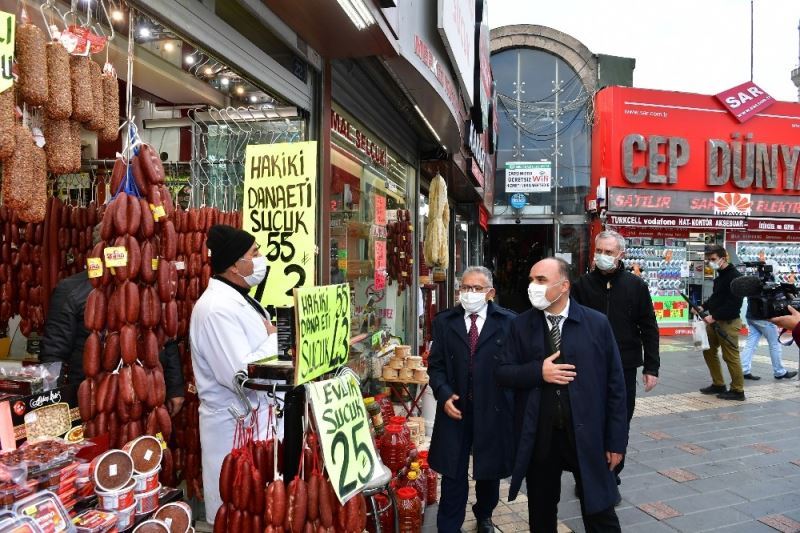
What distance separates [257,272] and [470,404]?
162cm

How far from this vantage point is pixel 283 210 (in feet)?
11.4

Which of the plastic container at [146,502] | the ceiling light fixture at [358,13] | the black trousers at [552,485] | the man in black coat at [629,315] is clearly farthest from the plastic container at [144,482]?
the man in black coat at [629,315]

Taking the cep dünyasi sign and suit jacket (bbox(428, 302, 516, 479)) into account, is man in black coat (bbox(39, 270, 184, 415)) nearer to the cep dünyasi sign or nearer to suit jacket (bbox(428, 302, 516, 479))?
suit jacket (bbox(428, 302, 516, 479))

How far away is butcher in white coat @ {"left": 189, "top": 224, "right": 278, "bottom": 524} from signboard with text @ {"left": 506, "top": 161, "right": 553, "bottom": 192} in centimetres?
1557

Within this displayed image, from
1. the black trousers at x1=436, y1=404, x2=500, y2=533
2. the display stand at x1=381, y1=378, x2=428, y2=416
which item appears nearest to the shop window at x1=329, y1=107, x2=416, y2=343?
the display stand at x1=381, y1=378, x2=428, y2=416

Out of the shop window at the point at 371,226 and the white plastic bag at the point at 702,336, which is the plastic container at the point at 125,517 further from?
the white plastic bag at the point at 702,336

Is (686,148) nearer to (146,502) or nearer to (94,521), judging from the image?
(146,502)

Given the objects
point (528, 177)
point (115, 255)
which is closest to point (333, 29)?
point (115, 255)

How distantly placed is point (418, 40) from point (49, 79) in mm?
3559

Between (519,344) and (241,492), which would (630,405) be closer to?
(519,344)

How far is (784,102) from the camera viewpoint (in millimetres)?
17406

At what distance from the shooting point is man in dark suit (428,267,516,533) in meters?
3.55

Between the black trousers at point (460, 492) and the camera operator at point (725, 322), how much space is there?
5.58 meters

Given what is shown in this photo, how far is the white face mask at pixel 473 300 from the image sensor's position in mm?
3729
